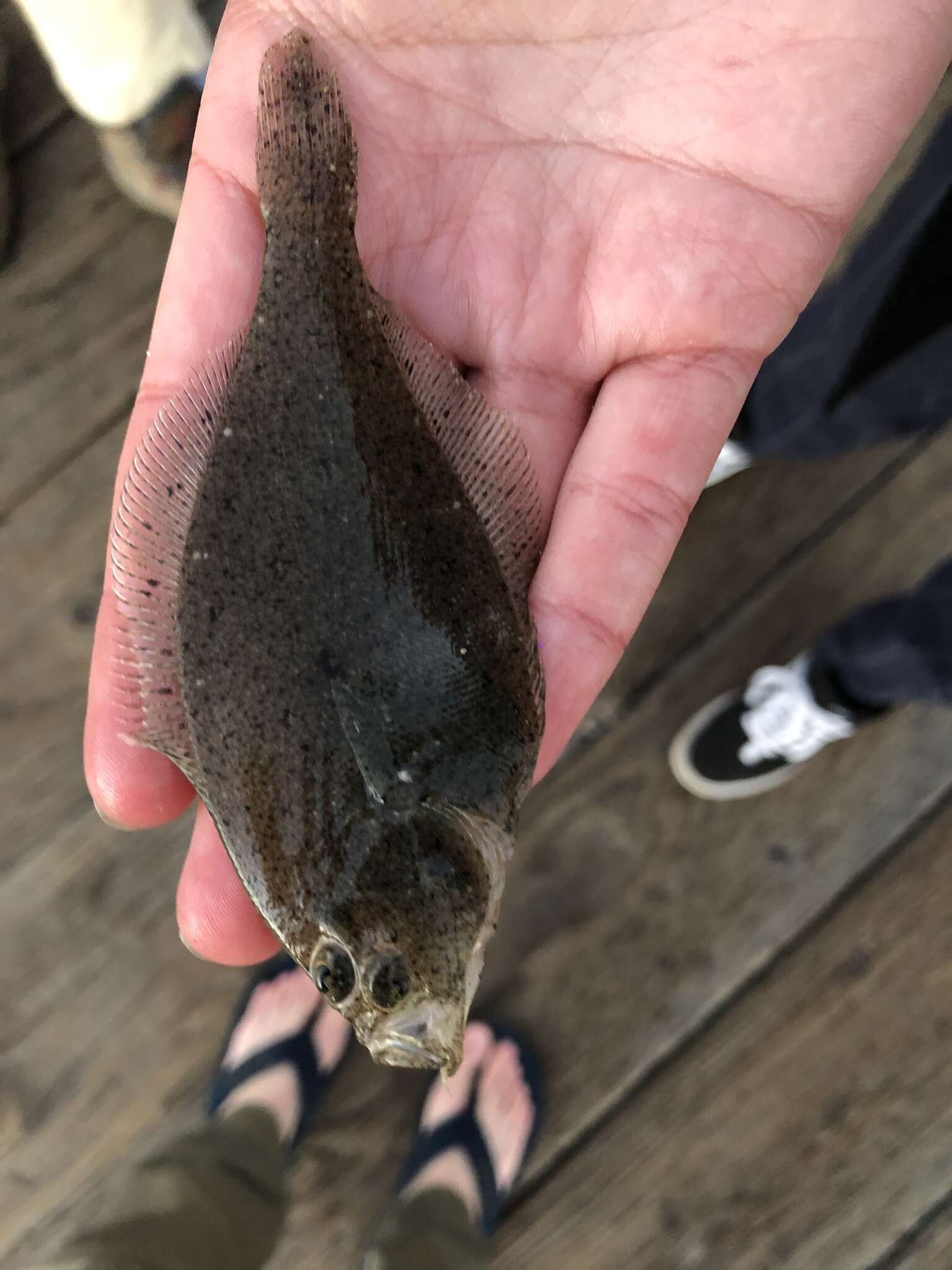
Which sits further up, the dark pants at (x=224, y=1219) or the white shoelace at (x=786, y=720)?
the white shoelace at (x=786, y=720)

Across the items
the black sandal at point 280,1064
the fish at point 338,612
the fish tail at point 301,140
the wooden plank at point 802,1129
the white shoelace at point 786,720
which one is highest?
the fish tail at point 301,140

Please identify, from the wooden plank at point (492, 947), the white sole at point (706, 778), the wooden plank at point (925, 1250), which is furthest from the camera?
the white sole at point (706, 778)

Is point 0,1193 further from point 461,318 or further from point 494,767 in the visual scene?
point 461,318

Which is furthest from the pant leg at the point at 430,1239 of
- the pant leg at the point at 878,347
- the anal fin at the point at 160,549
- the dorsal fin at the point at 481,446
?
the pant leg at the point at 878,347

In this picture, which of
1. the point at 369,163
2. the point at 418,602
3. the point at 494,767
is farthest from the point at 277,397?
the point at 494,767

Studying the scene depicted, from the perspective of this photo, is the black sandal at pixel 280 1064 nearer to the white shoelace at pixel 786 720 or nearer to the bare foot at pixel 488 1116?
the bare foot at pixel 488 1116

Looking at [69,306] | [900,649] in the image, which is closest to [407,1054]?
[900,649]

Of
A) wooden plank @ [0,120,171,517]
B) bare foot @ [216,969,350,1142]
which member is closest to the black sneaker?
bare foot @ [216,969,350,1142]
